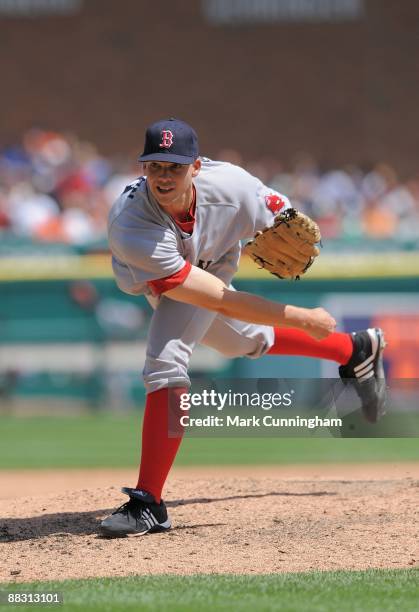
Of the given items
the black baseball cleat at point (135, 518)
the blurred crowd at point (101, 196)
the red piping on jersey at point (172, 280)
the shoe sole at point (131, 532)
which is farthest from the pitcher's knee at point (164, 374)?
the blurred crowd at point (101, 196)

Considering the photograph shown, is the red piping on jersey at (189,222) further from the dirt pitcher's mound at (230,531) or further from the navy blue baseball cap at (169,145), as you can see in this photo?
the dirt pitcher's mound at (230,531)

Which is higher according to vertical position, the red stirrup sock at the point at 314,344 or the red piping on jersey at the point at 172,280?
the red piping on jersey at the point at 172,280

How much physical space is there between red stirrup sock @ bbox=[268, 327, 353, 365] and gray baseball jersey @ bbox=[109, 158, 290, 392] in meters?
0.53

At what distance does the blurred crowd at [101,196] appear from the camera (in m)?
11.3

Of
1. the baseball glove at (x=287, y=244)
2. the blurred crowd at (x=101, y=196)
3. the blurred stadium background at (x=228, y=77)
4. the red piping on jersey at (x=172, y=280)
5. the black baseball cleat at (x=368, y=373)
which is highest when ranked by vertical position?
the blurred stadium background at (x=228, y=77)

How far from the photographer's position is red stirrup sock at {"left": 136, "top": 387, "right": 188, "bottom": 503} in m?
4.62

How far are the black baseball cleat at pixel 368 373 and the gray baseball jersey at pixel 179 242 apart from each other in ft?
2.59

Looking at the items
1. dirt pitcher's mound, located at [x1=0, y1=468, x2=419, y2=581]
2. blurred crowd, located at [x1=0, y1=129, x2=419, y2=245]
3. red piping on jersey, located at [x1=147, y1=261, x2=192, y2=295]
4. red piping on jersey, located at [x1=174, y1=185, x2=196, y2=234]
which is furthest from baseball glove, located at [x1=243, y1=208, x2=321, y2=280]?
blurred crowd, located at [x1=0, y1=129, x2=419, y2=245]

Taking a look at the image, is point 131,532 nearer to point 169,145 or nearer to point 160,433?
point 160,433

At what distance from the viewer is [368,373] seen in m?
5.34

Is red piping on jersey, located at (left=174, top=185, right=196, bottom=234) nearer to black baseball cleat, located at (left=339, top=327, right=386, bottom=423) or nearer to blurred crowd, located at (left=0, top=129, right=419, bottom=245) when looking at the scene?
black baseball cleat, located at (left=339, top=327, right=386, bottom=423)

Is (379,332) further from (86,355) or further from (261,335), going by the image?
(86,355)

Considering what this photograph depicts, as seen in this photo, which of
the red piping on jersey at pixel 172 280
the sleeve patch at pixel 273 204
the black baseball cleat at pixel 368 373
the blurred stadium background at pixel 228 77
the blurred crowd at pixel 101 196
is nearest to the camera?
the red piping on jersey at pixel 172 280

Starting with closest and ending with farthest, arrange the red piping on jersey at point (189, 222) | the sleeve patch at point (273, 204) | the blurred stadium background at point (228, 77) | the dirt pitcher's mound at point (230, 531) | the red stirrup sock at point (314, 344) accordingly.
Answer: the dirt pitcher's mound at point (230, 531) < the red piping on jersey at point (189, 222) < the sleeve patch at point (273, 204) < the red stirrup sock at point (314, 344) < the blurred stadium background at point (228, 77)
